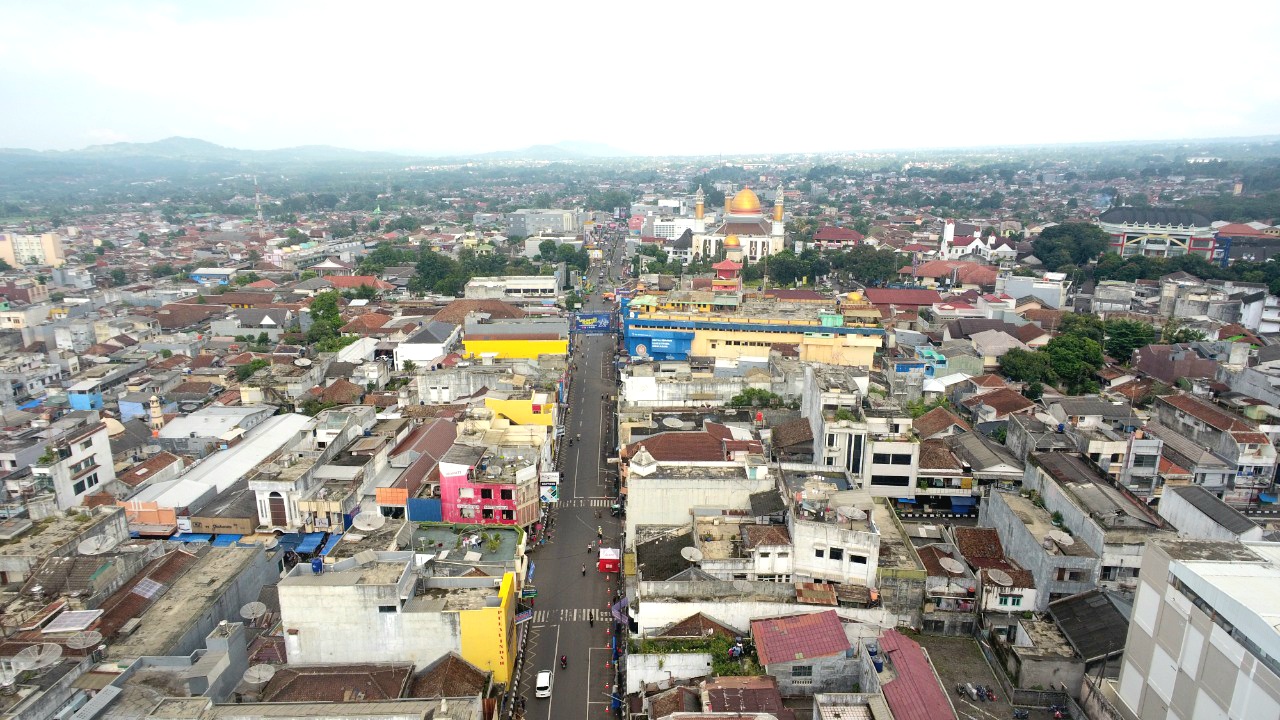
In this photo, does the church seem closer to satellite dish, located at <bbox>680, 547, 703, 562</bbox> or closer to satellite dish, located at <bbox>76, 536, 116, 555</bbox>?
satellite dish, located at <bbox>680, 547, 703, 562</bbox>

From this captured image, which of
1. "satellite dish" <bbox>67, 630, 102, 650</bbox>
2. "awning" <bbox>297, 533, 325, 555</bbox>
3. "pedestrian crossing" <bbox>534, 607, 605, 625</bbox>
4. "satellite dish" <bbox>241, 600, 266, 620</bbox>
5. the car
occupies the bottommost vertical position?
"pedestrian crossing" <bbox>534, 607, 605, 625</bbox>

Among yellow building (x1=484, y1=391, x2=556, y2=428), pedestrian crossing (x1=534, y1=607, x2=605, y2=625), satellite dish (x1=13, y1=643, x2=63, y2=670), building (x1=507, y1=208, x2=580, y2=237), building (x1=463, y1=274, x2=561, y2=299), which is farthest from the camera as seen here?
building (x1=507, y1=208, x2=580, y2=237)

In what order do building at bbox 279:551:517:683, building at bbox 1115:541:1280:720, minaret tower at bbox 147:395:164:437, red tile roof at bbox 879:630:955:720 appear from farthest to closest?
minaret tower at bbox 147:395:164:437 → building at bbox 279:551:517:683 → red tile roof at bbox 879:630:955:720 → building at bbox 1115:541:1280:720

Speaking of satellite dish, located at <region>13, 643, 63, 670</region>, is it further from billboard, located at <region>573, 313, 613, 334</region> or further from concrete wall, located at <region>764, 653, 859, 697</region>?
billboard, located at <region>573, 313, 613, 334</region>

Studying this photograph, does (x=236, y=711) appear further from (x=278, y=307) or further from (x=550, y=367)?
(x=278, y=307)

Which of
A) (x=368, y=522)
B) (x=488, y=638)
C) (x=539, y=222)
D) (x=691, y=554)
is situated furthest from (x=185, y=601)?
(x=539, y=222)

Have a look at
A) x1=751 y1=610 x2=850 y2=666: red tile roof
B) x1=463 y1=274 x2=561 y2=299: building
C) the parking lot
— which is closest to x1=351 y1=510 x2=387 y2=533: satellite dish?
x1=751 y1=610 x2=850 y2=666: red tile roof

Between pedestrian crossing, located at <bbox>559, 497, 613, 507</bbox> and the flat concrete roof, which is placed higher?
the flat concrete roof

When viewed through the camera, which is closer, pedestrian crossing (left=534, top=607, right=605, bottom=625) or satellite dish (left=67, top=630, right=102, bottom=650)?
satellite dish (left=67, top=630, right=102, bottom=650)

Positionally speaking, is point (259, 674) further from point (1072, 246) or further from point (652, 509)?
point (1072, 246)
